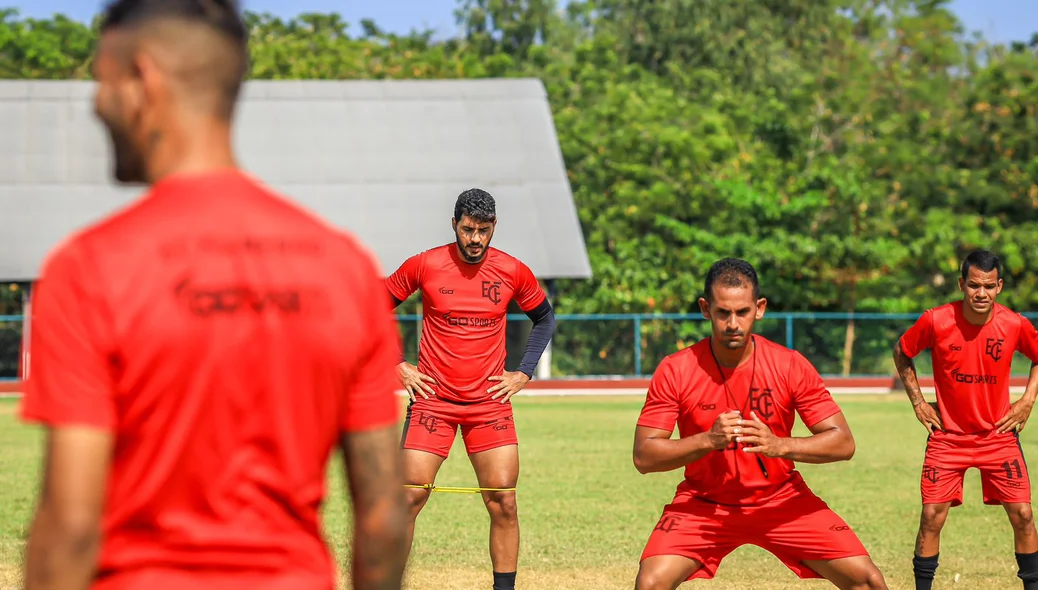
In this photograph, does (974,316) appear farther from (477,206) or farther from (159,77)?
(159,77)

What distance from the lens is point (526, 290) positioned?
379 inches

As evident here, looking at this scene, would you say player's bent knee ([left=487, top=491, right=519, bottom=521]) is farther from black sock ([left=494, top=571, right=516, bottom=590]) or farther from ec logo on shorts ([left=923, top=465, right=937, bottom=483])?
ec logo on shorts ([left=923, top=465, right=937, bottom=483])

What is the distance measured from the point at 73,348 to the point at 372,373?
574 millimetres

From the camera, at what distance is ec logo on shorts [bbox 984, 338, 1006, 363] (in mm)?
9117

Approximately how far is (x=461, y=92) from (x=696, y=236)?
762cm

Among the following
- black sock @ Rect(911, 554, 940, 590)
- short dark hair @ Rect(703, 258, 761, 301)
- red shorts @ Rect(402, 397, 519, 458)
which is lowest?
black sock @ Rect(911, 554, 940, 590)

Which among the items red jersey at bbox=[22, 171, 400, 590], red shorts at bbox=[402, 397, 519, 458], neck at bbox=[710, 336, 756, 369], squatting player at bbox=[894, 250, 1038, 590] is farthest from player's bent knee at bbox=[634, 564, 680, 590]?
red jersey at bbox=[22, 171, 400, 590]

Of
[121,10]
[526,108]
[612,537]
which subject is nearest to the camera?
[121,10]

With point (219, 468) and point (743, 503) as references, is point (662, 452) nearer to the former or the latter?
point (743, 503)

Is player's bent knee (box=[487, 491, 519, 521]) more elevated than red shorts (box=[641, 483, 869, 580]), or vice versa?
red shorts (box=[641, 483, 869, 580])

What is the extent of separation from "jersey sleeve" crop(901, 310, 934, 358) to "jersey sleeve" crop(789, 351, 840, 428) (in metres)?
2.99

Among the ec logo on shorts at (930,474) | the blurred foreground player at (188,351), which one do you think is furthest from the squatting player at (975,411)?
the blurred foreground player at (188,351)

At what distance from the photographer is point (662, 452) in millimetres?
6211

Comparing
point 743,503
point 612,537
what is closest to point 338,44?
point 612,537
